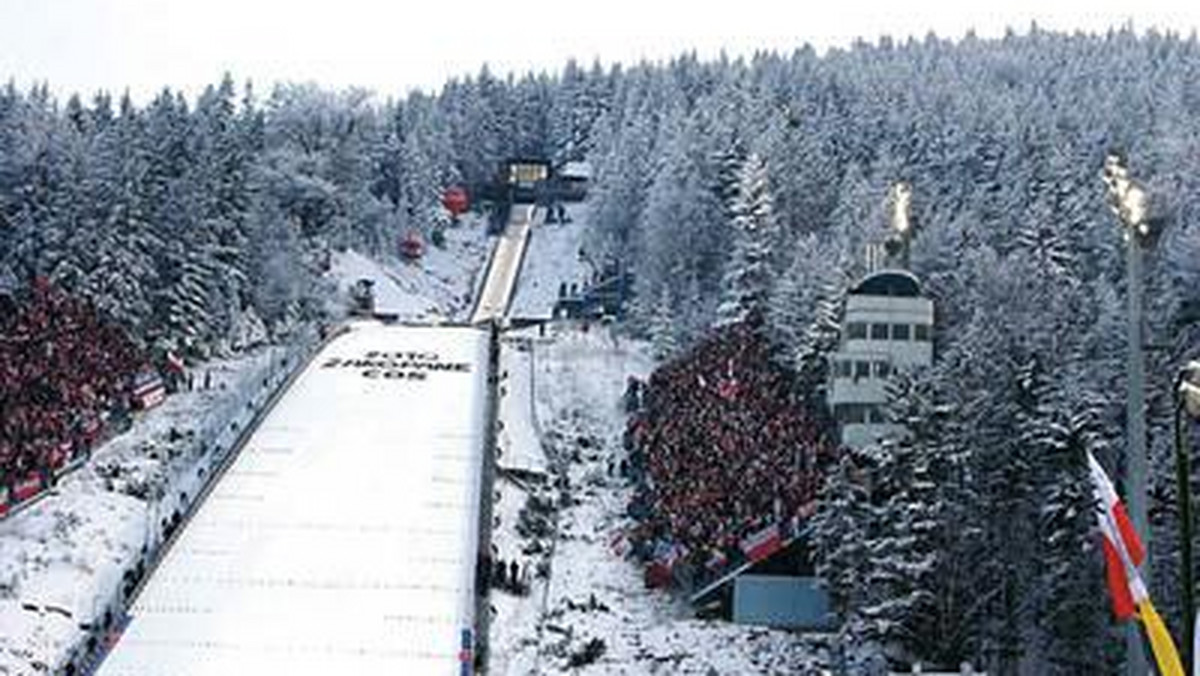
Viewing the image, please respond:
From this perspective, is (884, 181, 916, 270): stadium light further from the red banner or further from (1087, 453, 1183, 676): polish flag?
(1087, 453, 1183, 676): polish flag

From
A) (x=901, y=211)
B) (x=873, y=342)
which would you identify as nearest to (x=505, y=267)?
(x=901, y=211)

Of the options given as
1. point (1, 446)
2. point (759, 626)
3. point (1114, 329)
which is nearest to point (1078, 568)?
point (759, 626)

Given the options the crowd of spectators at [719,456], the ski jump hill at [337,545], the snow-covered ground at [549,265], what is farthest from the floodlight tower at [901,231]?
the snow-covered ground at [549,265]

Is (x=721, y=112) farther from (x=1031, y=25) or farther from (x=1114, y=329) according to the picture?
(x=1031, y=25)

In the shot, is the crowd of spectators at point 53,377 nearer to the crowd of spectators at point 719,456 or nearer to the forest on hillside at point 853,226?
the forest on hillside at point 853,226

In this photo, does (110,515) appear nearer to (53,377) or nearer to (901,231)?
(53,377)

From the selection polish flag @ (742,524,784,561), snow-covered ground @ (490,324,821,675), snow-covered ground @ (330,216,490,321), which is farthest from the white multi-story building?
snow-covered ground @ (330,216,490,321)
